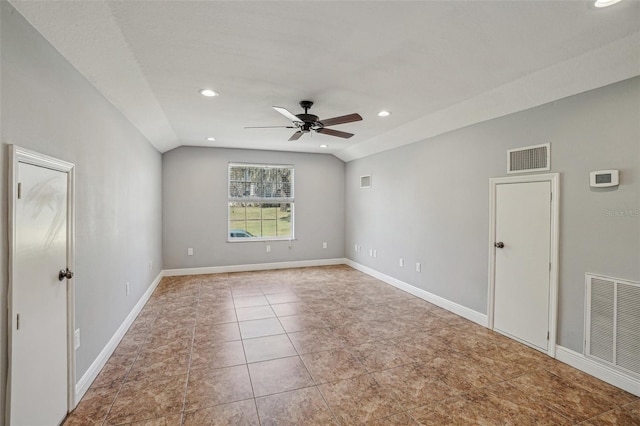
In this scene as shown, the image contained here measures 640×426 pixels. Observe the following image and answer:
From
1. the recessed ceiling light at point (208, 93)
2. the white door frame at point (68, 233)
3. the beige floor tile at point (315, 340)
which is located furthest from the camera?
the recessed ceiling light at point (208, 93)

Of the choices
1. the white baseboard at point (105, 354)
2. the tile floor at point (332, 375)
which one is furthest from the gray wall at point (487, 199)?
the white baseboard at point (105, 354)

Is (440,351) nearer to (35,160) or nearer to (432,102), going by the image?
(432,102)

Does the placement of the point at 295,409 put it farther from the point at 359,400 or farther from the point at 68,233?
the point at 68,233

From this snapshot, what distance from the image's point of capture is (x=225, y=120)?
4.26 m

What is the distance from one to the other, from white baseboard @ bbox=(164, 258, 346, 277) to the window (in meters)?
0.60

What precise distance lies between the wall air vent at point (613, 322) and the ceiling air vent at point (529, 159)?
1.12m

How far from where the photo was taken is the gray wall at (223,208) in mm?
6004

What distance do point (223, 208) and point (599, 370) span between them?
598 centimetres

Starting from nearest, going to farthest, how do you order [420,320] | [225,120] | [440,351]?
[440,351], [420,320], [225,120]

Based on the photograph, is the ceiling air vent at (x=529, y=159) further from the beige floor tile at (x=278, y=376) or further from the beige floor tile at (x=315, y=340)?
the beige floor tile at (x=278, y=376)

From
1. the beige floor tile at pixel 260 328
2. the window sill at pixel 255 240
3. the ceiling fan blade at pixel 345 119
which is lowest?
the beige floor tile at pixel 260 328

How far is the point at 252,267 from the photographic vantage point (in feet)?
21.3

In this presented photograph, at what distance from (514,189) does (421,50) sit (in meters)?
1.91

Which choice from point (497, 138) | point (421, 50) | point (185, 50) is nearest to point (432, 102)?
point (497, 138)
